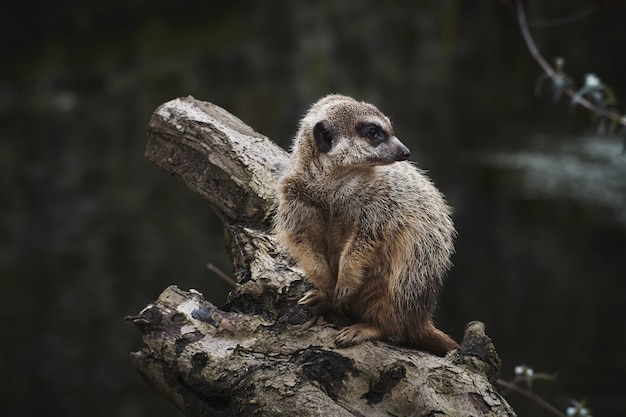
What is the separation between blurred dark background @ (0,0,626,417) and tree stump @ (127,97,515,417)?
3.09m

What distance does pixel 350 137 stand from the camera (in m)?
2.31

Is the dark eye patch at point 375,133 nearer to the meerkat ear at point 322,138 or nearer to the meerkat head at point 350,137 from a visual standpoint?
the meerkat head at point 350,137

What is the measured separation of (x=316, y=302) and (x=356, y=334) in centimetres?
17

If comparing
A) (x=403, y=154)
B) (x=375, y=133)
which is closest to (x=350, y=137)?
(x=375, y=133)

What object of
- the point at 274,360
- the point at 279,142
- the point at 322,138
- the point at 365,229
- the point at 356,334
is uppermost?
the point at 279,142

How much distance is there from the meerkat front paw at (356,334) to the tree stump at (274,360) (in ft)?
0.07

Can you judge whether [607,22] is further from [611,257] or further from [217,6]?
[217,6]

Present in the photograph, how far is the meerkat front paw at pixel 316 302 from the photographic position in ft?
7.45

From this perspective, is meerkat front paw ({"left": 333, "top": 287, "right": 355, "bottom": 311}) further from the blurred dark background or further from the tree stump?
the blurred dark background

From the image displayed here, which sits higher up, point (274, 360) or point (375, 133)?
point (375, 133)

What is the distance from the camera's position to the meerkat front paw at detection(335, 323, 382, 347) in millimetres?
2133

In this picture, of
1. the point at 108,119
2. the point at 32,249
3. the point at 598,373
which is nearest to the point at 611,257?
the point at 598,373

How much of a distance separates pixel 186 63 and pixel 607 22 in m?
3.07

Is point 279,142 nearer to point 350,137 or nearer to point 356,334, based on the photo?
point 350,137
